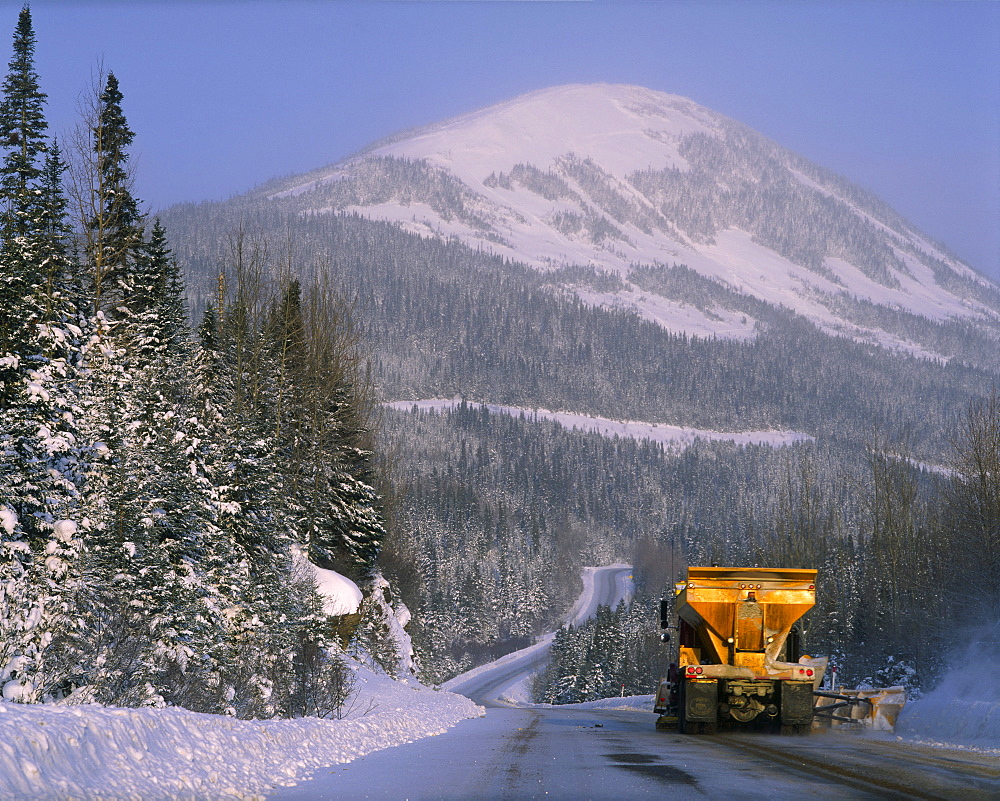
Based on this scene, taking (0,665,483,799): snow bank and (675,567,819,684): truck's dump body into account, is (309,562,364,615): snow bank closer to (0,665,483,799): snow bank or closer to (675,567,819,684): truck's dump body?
(675,567,819,684): truck's dump body

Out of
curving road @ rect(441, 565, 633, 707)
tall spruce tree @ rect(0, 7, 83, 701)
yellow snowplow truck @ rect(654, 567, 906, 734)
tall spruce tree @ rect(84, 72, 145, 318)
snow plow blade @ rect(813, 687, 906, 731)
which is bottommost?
curving road @ rect(441, 565, 633, 707)

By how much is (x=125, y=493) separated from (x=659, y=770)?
1051 cm

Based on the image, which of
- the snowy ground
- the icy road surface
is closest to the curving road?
the icy road surface

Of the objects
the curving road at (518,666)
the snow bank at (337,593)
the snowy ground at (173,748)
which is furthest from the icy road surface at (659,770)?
the curving road at (518,666)

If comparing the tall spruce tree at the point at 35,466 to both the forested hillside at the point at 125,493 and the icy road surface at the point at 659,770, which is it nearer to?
the forested hillside at the point at 125,493

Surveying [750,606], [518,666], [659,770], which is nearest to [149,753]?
[659,770]

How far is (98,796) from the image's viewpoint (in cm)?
806

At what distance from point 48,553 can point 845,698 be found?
53.3ft

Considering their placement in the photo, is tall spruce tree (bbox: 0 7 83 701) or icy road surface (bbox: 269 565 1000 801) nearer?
icy road surface (bbox: 269 565 1000 801)

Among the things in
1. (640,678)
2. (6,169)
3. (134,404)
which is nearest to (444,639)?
(640,678)

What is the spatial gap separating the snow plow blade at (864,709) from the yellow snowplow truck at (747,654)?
1.87 meters

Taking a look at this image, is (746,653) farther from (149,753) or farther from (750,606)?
(149,753)

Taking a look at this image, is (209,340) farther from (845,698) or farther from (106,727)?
(106,727)

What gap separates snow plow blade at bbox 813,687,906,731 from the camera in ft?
68.9
